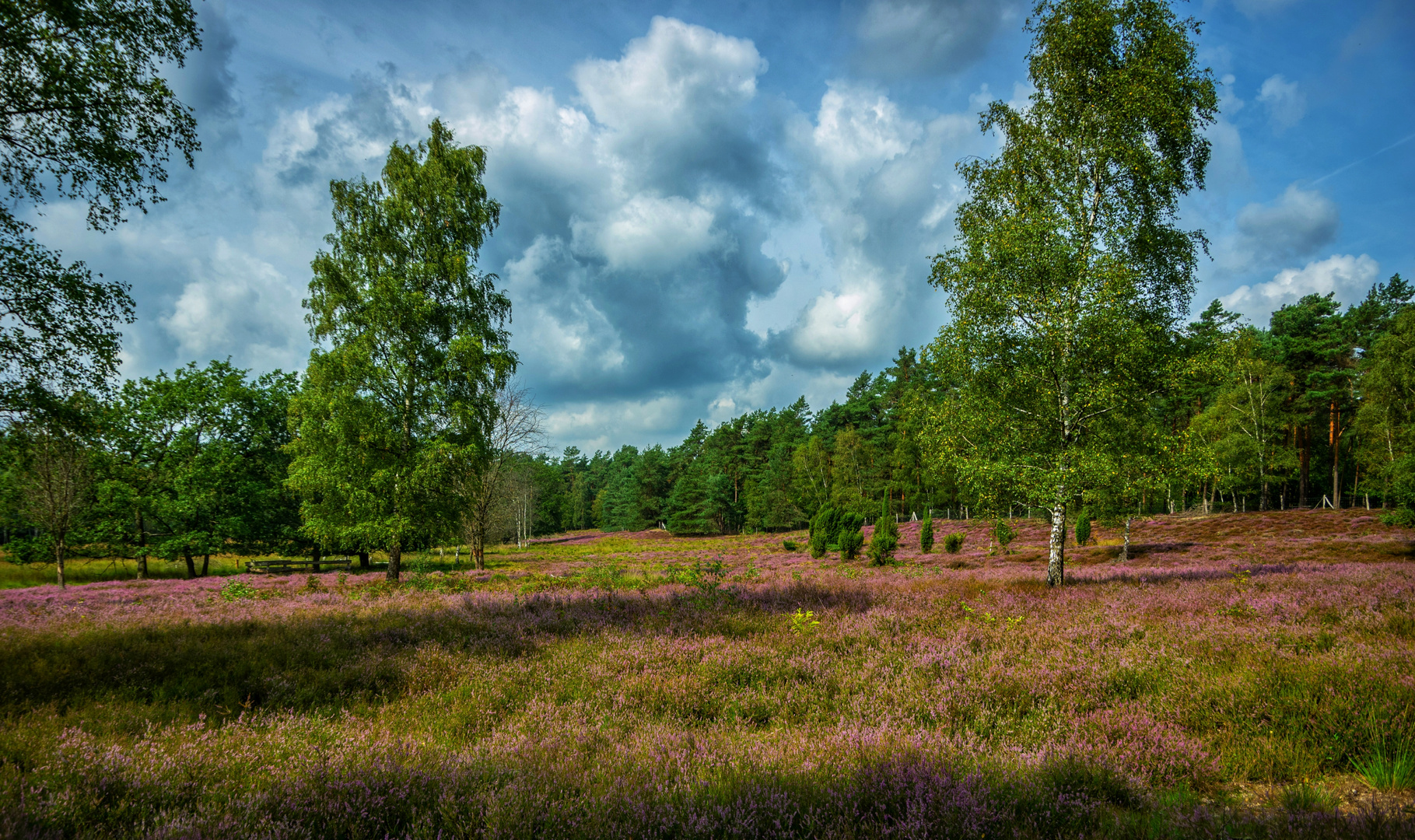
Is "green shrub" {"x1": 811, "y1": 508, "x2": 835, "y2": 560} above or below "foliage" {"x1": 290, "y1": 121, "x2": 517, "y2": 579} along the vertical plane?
below

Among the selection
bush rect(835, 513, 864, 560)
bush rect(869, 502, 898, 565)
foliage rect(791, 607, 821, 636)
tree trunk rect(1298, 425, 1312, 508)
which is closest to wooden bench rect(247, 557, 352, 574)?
bush rect(835, 513, 864, 560)

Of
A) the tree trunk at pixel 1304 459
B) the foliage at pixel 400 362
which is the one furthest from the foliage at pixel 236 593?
the tree trunk at pixel 1304 459

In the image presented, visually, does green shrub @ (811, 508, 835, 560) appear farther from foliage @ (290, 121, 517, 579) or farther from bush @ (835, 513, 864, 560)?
foliage @ (290, 121, 517, 579)

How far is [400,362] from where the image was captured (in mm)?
16750

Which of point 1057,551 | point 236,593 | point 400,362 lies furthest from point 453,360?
point 1057,551

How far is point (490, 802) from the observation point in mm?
2891

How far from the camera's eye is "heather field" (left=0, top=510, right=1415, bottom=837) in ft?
9.57

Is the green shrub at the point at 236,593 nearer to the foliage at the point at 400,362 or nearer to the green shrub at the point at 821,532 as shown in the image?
the foliage at the point at 400,362

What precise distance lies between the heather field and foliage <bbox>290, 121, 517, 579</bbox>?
632cm

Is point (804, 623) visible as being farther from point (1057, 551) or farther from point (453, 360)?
point (453, 360)

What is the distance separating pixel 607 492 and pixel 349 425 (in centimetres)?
8183

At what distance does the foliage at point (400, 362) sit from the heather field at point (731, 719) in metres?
6.32

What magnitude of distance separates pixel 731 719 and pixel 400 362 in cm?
1616

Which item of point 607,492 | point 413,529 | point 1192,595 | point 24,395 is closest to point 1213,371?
point 1192,595
